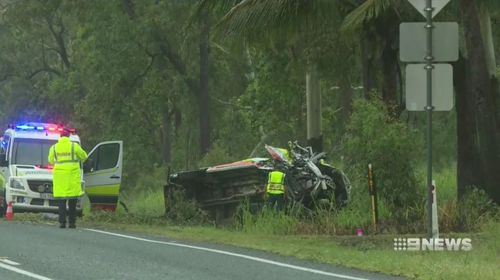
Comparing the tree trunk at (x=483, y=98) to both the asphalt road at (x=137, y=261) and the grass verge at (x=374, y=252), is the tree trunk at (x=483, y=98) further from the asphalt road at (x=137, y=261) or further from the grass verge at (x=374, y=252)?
the asphalt road at (x=137, y=261)

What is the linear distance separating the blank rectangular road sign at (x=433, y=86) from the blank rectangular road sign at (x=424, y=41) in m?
0.15

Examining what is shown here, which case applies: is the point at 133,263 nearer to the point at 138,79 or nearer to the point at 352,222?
the point at 352,222

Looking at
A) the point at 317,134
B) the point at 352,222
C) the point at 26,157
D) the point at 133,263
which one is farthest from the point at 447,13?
the point at 26,157

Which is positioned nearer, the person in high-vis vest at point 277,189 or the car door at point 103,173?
the person in high-vis vest at point 277,189

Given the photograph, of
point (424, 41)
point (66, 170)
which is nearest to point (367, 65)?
point (424, 41)

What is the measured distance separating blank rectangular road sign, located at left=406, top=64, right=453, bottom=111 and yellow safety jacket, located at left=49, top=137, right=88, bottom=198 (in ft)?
22.9

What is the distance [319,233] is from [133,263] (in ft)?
14.7

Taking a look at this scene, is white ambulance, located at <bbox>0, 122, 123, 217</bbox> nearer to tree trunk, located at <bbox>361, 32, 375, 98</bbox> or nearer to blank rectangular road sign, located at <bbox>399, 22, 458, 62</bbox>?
tree trunk, located at <bbox>361, 32, 375, 98</bbox>

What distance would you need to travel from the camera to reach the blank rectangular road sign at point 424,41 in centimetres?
977

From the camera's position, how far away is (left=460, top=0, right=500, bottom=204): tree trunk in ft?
43.9

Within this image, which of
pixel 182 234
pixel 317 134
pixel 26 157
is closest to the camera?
pixel 182 234

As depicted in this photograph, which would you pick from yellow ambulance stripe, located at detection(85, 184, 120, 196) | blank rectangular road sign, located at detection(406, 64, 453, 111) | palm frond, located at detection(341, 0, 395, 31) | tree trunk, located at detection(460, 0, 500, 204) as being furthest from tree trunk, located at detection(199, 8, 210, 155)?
blank rectangular road sign, located at detection(406, 64, 453, 111)

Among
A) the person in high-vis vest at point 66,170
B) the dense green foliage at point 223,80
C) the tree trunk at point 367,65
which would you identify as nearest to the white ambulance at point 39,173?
the person in high-vis vest at point 66,170

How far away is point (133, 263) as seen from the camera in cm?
977
